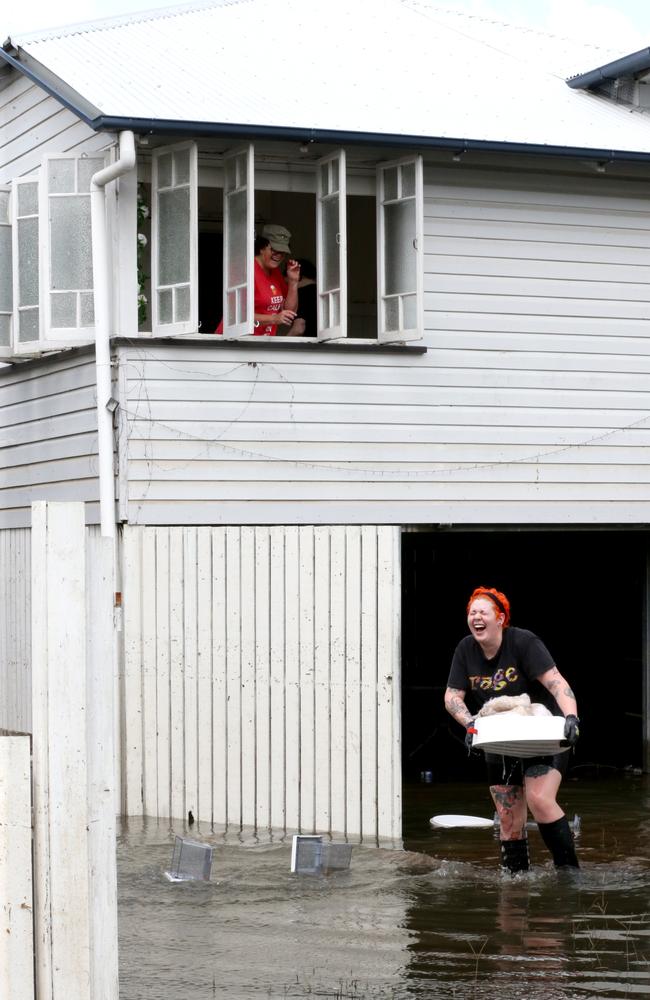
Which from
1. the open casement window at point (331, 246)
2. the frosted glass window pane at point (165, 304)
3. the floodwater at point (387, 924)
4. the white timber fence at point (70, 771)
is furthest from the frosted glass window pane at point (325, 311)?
the white timber fence at point (70, 771)

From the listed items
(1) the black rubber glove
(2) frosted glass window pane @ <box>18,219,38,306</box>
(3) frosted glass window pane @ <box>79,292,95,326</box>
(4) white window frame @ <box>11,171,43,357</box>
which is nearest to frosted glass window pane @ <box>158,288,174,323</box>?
(3) frosted glass window pane @ <box>79,292,95,326</box>

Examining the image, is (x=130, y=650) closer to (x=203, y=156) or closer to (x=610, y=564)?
(x=203, y=156)

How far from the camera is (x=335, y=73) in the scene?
13531mm

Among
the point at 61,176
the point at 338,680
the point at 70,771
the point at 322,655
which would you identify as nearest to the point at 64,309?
the point at 61,176

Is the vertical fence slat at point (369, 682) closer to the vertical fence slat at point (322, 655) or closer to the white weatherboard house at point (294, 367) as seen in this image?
the white weatherboard house at point (294, 367)

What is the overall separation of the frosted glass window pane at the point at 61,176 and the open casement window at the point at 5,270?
42.4 inches

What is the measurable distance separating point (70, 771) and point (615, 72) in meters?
11.1

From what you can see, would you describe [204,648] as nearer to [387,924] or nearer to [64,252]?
[387,924]

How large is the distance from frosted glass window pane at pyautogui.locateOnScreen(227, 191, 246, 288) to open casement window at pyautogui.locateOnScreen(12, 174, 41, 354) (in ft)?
5.81

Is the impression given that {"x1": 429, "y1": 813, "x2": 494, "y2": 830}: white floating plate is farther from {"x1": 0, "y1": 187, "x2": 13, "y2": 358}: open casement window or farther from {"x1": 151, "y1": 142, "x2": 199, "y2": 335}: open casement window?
{"x1": 0, "y1": 187, "x2": 13, "y2": 358}: open casement window

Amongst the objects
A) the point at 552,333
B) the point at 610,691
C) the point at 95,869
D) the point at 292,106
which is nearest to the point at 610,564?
the point at 610,691

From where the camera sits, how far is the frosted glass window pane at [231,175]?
1210cm

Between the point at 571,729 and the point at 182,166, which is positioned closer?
the point at 571,729

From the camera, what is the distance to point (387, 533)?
1047 cm
